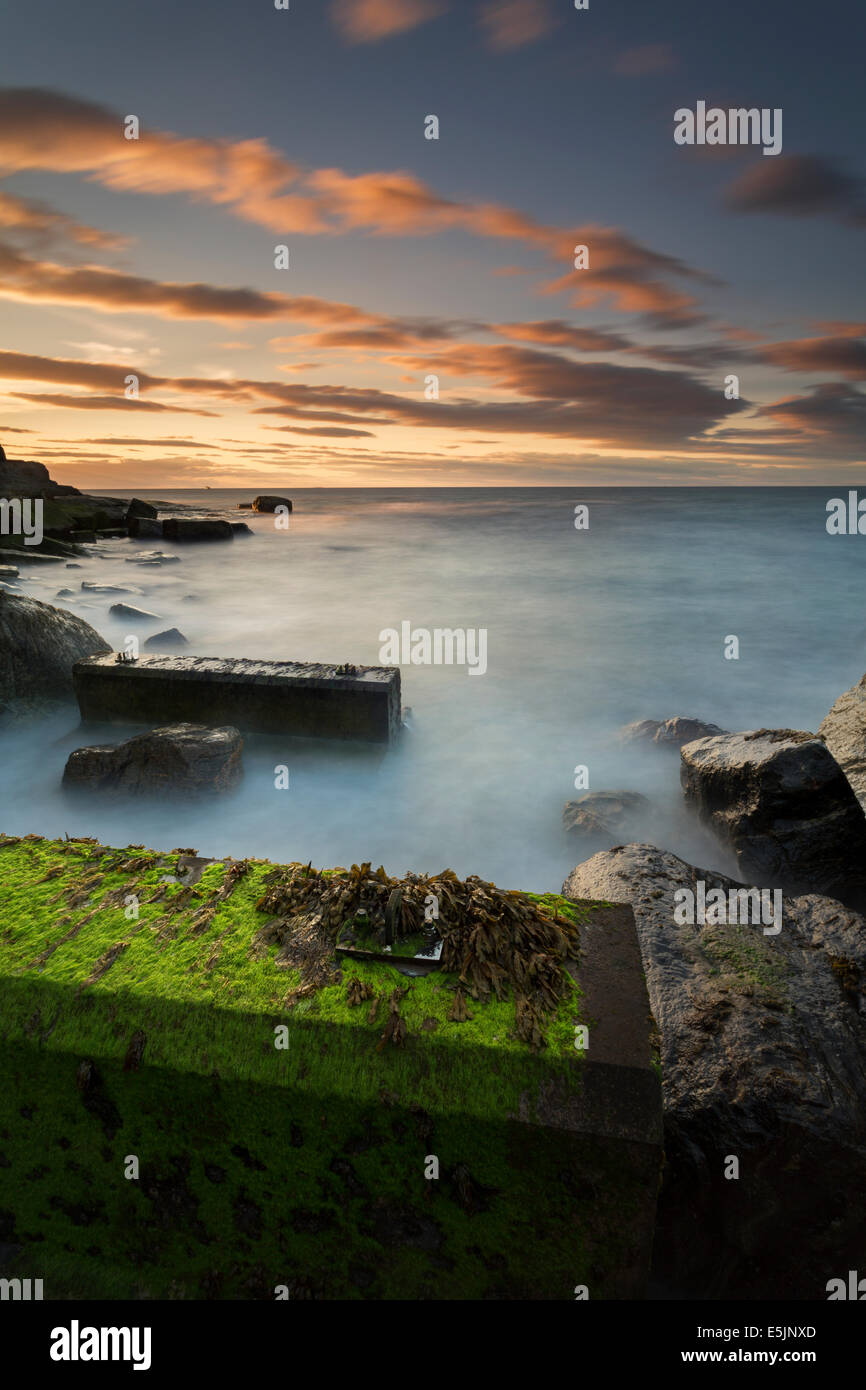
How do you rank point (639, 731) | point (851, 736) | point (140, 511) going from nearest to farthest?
point (851, 736) → point (639, 731) → point (140, 511)

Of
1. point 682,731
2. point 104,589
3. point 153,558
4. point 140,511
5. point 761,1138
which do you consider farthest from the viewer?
point 140,511

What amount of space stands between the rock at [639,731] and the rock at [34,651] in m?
8.53

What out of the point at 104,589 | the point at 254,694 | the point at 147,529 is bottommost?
the point at 254,694

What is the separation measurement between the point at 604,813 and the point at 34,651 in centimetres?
835

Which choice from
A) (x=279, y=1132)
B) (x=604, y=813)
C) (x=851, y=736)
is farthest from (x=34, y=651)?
(x=851, y=736)

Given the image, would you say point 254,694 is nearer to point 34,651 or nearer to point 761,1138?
point 34,651

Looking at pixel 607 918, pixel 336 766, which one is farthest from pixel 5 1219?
pixel 336 766

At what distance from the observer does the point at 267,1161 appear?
9.34 feet

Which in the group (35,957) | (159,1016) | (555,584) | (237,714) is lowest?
(159,1016)

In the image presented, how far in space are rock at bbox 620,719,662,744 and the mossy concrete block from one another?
3782 mm

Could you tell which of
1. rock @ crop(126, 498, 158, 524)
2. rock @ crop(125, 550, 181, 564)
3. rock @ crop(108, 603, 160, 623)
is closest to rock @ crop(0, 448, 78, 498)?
rock @ crop(126, 498, 158, 524)

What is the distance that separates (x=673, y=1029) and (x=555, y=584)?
22.9 m

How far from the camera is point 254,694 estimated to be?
30.0 ft
